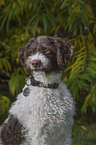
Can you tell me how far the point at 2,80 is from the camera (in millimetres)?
5406

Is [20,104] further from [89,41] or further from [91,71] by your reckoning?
[89,41]

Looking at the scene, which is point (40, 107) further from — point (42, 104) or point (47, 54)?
point (47, 54)

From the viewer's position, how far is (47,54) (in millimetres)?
1952

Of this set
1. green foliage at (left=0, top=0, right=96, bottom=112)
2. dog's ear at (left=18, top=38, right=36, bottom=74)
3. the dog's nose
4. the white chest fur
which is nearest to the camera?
the dog's nose

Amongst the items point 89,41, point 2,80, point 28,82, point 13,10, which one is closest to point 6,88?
point 2,80

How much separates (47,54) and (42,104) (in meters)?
0.47

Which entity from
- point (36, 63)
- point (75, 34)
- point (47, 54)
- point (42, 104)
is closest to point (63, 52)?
point (47, 54)

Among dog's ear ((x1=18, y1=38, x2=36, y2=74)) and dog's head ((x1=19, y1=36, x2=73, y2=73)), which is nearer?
dog's head ((x1=19, y1=36, x2=73, y2=73))

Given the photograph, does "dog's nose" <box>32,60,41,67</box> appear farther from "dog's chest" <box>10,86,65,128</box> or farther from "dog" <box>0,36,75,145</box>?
"dog's chest" <box>10,86,65,128</box>

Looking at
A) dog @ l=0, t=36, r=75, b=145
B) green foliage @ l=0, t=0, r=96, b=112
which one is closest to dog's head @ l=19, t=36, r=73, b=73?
dog @ l=0, t=36, r=75, b=145

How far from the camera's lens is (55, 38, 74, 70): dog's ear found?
76.8 inches

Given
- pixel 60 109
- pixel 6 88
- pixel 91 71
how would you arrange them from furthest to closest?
pixel 6 88, pixel 91 71, pixel 60 109

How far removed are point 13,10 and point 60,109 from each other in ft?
8.93

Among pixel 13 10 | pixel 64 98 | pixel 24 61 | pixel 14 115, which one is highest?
pixel 13 10
